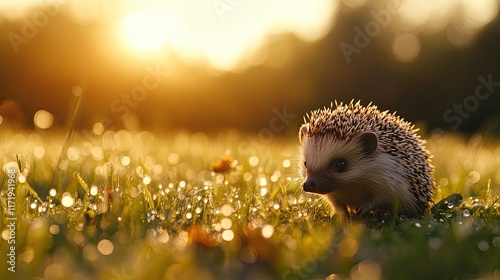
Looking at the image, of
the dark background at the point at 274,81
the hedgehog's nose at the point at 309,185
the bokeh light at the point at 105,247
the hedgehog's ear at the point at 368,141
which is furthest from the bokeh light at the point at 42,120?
the dark background at the point at 274,81

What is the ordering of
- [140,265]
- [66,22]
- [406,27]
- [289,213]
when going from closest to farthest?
1. [140,265]
2. [289,213]
3. [66,22]
4. [406,27]

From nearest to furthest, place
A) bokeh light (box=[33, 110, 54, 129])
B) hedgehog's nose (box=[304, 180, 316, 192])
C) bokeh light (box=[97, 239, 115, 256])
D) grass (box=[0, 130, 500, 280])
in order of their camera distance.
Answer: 1. grass (box=[0, 130, 500, 280])
2. bokeh light (box=[97, 239, 115, 256])
3. hedgehog's nose (box=[304, 180, 316, 192])
4. bokeh light (box=[33, 110, 54, 129])

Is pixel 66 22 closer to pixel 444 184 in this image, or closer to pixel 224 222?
pixel 444 184

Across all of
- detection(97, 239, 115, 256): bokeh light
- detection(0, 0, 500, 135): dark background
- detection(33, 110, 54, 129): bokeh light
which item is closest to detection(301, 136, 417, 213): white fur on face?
detection(97, 239, 115, 256): bokeh light

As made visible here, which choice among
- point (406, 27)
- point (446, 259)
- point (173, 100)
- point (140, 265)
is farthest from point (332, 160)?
point (406, 27)

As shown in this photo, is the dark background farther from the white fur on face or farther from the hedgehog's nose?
the hedgehog's nose

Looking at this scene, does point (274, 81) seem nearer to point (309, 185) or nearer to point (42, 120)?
point (42, 120)

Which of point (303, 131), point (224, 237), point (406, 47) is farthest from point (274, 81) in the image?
point (224, 237)
